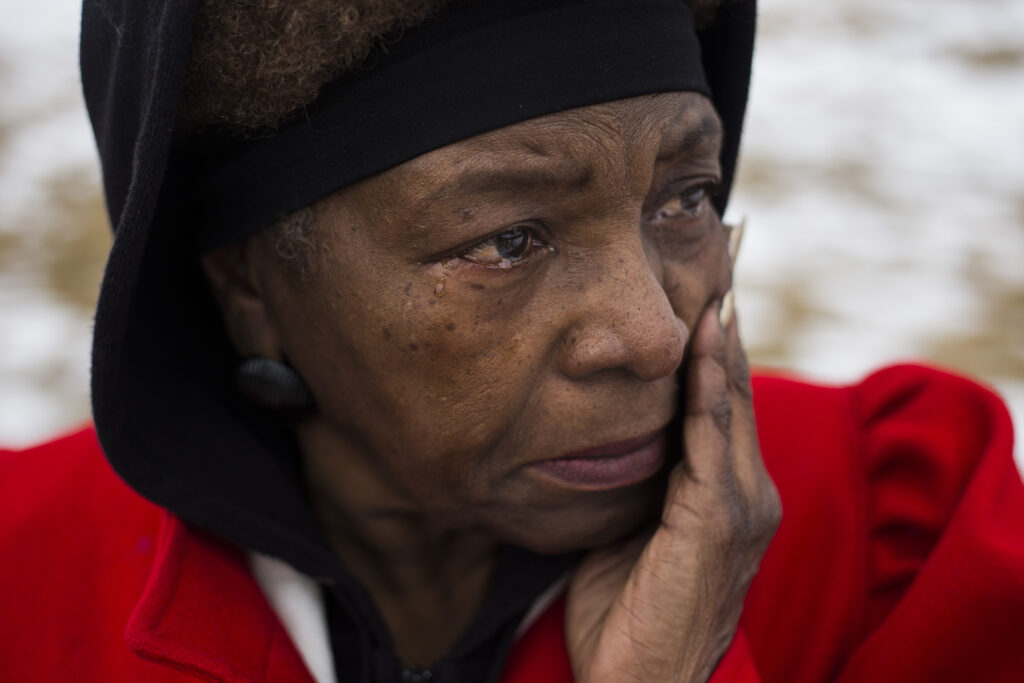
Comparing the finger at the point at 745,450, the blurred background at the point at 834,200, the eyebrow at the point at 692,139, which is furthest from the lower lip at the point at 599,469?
the blurred background at the point at 834,200

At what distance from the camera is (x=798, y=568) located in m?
2.31

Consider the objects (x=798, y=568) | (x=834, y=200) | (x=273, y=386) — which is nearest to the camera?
(x=273, y=386)

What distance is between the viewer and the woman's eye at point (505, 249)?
1.85 m

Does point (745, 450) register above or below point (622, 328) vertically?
below

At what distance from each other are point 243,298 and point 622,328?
87 centimetres

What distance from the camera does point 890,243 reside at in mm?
6895

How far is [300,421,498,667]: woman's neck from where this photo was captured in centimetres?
237

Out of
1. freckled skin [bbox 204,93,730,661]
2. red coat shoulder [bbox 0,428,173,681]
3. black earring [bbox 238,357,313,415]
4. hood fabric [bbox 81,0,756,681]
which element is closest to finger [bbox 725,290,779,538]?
freckled skin [bbox 204,93,730,661]

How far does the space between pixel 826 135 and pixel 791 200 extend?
47.2 inches

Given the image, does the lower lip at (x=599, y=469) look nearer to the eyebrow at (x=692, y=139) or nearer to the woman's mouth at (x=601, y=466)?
the woman's mouth at (x=601, y=466)

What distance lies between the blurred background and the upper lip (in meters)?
3.84

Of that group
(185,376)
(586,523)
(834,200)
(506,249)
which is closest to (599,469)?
(586,523)

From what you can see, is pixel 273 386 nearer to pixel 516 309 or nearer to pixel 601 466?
pixel 516 309

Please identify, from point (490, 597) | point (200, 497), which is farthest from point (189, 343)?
point (490, 597)
